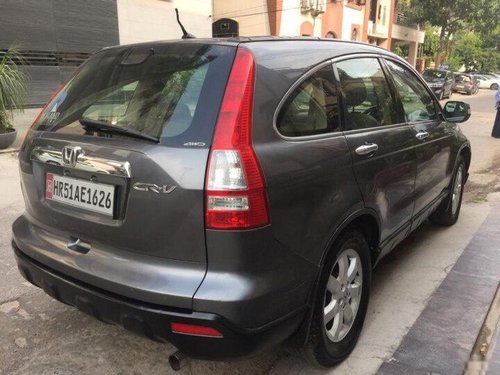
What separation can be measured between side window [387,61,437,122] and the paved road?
1.21m

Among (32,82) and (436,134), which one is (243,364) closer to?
(436,134)

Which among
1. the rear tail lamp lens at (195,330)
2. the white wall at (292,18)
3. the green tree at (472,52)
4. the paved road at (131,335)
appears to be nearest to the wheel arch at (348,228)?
the paved road at (131,335)

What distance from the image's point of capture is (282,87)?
2.20 metres

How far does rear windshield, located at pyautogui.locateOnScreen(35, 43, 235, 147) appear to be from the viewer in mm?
2035

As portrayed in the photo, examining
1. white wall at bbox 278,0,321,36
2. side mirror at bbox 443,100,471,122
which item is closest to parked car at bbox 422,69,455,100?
white wall at bbox 278,0,321,36

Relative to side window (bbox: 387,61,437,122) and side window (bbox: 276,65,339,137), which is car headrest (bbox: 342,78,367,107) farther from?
side window (bbox: 387,61,437,122)

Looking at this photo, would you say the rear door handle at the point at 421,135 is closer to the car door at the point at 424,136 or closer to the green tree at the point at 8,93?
the car door at the point at 424,136

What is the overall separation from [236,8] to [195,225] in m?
24.0

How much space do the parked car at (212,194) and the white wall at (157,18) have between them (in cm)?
1343

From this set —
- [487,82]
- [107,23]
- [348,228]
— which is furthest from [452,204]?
[487,82]

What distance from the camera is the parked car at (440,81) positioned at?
23.4 metres

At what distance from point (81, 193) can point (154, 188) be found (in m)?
0.45

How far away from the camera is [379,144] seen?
2.82m

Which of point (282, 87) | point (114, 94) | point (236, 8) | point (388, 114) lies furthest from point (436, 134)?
point (236, 8)
